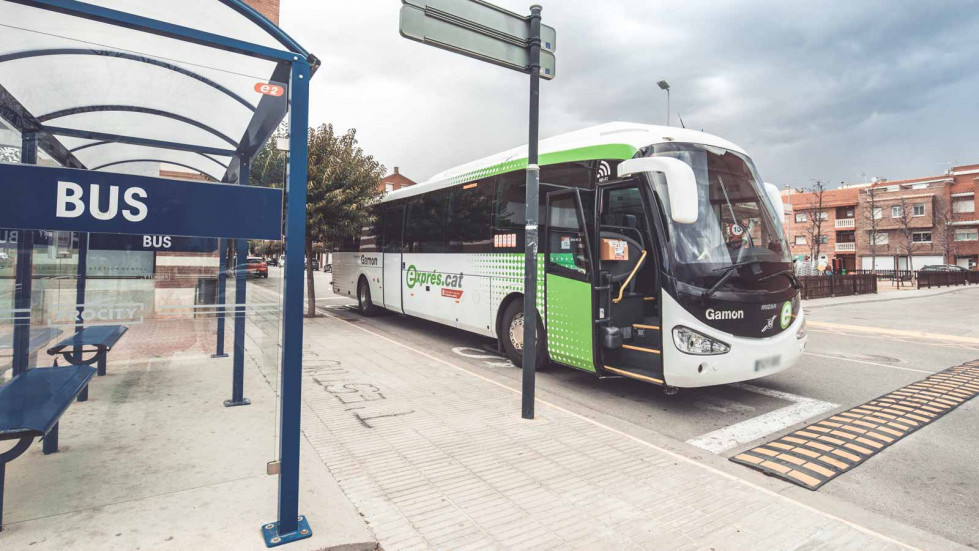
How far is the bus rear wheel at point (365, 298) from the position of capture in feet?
45.3

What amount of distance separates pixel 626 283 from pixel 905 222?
188ft

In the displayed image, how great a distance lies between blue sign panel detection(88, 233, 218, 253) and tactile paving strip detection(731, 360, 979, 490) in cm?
486

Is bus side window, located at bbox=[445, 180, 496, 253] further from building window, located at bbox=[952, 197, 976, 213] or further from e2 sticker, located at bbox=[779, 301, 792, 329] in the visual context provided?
building window, located at bbox=[952, 197, 976, 213]

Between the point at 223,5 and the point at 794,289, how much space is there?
20.1 feet

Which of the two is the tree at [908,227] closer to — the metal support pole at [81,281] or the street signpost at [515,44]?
the street signpost at [515,44]

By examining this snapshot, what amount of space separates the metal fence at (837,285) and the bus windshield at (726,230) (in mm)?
18975

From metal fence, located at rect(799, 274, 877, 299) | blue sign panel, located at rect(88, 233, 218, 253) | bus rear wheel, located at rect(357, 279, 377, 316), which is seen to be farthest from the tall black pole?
metal fence, located at rect(799, 274, 877, 299)

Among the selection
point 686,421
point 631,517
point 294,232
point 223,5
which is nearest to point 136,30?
point 223,5

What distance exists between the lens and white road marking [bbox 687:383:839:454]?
4844 mm

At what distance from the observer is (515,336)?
25.7 feet

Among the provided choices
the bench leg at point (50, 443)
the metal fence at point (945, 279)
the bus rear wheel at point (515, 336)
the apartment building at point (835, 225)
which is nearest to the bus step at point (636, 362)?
the bus rear wheel at point (515, 336)

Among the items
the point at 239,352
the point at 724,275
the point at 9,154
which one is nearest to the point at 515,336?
the point at 724,275

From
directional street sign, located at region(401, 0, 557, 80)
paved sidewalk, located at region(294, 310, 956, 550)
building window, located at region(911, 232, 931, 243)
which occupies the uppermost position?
building window, located at region(911, 232, 931, 243)

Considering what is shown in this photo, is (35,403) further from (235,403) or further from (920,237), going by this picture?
(920,237)
